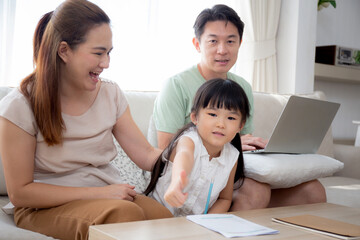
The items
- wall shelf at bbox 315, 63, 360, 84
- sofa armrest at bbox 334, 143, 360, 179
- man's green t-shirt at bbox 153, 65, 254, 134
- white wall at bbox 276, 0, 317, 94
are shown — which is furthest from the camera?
wall shelf at bbox 315, 63, 360, 84

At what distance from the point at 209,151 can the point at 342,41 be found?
11.4 feet

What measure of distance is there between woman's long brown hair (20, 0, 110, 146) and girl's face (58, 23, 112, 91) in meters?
0.02

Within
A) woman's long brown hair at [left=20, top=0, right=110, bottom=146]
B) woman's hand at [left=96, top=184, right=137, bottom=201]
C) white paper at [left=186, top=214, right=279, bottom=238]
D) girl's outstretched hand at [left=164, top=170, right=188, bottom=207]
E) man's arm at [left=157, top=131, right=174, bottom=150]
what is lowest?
white paper at [left=186, top=214, right=279, bottom=238]

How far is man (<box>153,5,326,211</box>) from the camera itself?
1871 mm

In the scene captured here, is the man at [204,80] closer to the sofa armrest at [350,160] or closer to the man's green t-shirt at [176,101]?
the man's green t-shirt at [176,101]

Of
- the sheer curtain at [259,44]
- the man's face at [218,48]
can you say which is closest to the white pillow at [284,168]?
the man's face at [218,48]

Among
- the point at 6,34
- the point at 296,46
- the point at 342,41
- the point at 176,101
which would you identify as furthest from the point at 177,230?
the point at 342,41

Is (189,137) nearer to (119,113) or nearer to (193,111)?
(193,111)

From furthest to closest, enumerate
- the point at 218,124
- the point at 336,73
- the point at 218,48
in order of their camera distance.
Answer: the point at 336,73
the point at 218,48
the point at 218,124

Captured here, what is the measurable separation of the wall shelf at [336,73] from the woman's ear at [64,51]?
3012 mm

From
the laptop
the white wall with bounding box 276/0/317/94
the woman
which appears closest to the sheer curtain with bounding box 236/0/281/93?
the white wall with bounding box 276/0/317/94

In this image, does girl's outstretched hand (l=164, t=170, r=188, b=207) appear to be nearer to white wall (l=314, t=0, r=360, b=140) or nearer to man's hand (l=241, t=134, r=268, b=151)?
man's hand (l=241, t=134, r=268, b=151)

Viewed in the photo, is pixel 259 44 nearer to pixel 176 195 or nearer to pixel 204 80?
pixel 204 80

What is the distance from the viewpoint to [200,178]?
5.17ft
